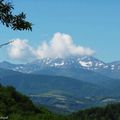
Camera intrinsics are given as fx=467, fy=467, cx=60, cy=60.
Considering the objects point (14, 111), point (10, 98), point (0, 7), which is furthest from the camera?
point (10, 98)

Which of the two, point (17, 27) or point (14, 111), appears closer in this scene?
point (17, 27)

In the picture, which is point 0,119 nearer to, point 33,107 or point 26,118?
point 26,118

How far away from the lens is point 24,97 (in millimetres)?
62156

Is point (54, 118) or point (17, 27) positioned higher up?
point (17, 27)

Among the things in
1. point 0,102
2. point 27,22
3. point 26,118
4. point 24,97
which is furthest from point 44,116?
point 27,22

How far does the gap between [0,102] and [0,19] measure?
108 ft

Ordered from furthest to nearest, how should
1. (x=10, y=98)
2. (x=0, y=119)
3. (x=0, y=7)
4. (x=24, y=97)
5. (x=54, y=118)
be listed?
1. (x=24, y=97)
2. (x=10, y=98)
3. (x=54, y=118)
4. (x=0, y=119)
5. (x=0, y=7)

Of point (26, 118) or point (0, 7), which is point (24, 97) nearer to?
point (26, 118)

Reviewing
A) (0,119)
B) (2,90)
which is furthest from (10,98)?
(0,119)

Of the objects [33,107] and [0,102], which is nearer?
[0,102]

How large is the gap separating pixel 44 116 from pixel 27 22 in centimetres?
2843

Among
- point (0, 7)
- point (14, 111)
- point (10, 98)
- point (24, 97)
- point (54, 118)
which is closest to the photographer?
point (0, 7)

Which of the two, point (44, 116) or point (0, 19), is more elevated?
point (0, 19)

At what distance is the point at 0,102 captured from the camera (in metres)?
55.1
